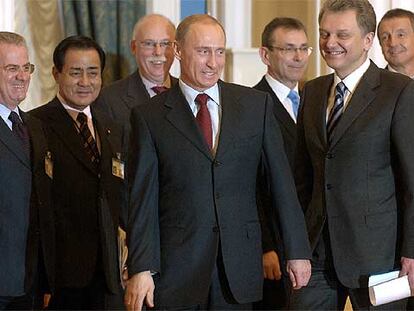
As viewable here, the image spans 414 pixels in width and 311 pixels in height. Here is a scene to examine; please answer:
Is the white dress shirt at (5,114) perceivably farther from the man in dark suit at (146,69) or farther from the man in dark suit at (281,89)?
the man in dark suit at (281,89)

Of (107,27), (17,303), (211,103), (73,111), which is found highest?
(107,27)

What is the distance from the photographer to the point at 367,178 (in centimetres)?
335

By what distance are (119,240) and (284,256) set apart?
1.05 metres

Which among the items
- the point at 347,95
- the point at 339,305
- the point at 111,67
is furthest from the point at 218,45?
the point at 111,67

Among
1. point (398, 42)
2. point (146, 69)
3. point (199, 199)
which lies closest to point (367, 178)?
point (199, 199)

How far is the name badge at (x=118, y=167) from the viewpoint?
4.10m

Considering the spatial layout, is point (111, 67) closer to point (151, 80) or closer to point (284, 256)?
point (151, 80)

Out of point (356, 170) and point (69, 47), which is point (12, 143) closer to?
point (69, 47)

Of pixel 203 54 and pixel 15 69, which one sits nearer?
pixel 203 54

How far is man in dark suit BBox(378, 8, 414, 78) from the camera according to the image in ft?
A: 15.2

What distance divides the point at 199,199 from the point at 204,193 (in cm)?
3

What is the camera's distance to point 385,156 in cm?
335

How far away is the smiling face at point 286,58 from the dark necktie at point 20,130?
1.32 meters

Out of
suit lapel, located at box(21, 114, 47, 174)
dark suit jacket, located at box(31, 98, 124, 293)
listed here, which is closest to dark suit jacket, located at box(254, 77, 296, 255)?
dark suit jacket, located at box(31, 98, 124, 293)
